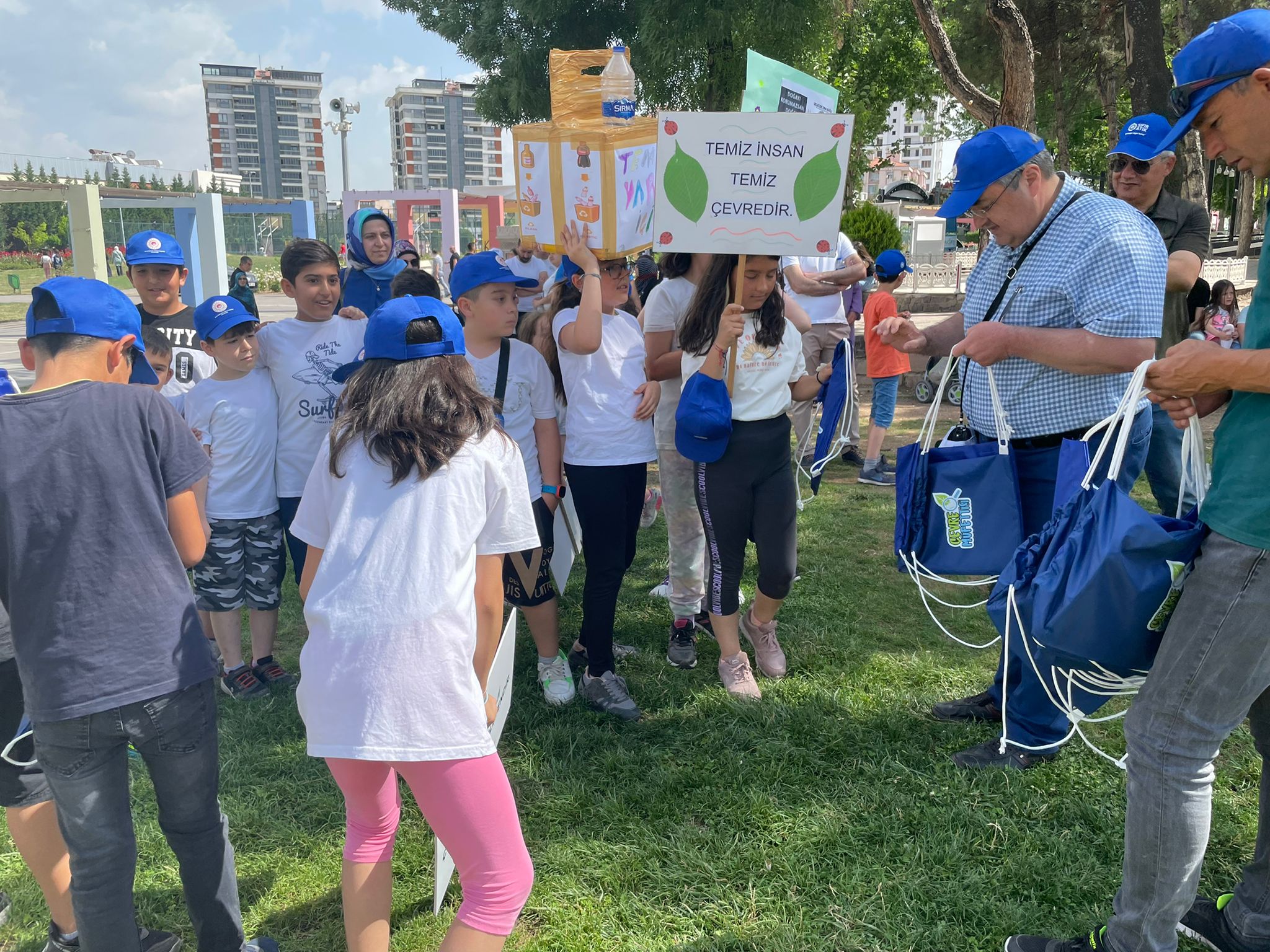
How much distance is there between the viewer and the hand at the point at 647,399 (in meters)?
3.76

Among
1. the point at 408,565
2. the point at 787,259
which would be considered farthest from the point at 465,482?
the point at 787,259

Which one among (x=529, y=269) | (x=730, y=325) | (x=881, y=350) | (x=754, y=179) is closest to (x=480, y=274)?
(x=730, y=325)

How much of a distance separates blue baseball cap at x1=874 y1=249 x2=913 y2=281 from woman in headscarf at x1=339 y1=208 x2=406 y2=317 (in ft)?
11.7

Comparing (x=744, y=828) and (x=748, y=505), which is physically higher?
(x=748, y=505)

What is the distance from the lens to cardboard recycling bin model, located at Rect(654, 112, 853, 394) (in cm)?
333

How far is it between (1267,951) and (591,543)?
251 centimetres

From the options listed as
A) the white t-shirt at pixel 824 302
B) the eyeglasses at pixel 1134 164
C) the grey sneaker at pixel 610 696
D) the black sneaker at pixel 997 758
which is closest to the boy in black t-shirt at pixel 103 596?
the grey sneaker at pixel 610 696

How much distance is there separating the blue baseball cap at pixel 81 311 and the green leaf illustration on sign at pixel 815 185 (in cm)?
227

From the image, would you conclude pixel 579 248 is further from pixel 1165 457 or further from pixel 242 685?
pixel 1165 457

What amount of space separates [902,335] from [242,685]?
3177 millimetres

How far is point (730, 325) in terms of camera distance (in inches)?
136

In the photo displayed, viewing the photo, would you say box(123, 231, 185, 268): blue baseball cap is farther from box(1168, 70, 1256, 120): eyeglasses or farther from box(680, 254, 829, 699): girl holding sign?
box(1168, 70, 1256, 120): eyeglasses

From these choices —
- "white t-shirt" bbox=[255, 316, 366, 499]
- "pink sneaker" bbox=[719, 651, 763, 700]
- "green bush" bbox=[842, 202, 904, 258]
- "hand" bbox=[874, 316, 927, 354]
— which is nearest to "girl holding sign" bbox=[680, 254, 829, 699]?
"pink sneaker" bbox=[719, 651, 763, 700]

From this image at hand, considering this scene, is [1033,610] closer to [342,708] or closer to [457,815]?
[457,815]
